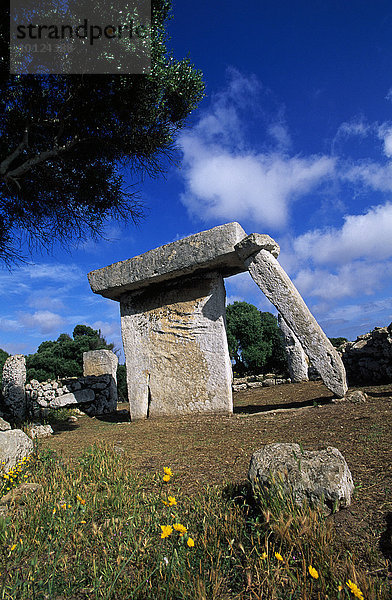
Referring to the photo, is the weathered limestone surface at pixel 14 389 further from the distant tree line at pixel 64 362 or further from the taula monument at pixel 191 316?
the distant tree line at pixel 64 362

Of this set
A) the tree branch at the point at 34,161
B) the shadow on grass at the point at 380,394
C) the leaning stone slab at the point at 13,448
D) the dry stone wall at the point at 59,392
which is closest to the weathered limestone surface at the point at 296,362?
the shadow on grass at the point at 380,394

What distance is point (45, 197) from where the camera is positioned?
26.7ft

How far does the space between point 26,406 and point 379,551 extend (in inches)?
413

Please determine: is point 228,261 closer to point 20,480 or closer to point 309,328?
point 309,328

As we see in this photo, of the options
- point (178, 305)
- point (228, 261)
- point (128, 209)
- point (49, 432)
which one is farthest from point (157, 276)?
point (49, 432)

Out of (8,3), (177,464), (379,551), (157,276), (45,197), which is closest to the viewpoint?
(379,551)

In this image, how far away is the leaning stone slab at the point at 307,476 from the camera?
233 centimetres

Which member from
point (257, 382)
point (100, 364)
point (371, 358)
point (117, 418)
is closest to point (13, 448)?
point (117, 418)

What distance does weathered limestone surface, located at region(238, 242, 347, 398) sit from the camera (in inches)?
237

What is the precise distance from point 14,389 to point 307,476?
31.7 ft

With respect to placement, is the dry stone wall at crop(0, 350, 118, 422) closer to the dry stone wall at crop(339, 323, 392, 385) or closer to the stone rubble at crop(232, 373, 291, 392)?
the stone rubble at crop(232, 373, 291, 392)

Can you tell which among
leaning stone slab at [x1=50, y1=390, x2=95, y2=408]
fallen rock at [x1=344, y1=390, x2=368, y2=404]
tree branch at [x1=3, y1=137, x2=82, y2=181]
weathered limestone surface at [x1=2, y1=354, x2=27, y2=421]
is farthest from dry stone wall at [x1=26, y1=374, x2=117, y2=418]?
fallen rock at [x1=344, y1=390, x2=368, y2=404]

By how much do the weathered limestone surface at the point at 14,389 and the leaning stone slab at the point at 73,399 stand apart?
0.87 metres

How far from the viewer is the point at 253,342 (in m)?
16.1
